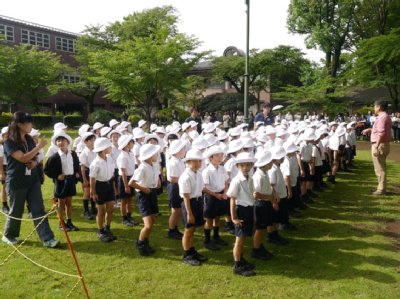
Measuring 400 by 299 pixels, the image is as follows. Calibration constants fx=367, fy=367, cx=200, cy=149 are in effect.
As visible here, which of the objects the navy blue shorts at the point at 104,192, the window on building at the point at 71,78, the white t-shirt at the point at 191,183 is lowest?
the navy blue shorts at the point at 104,192

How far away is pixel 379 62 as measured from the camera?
2222 centimetres

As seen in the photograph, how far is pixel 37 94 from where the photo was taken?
3450cm

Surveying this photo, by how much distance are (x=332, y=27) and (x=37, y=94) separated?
88.1 feet

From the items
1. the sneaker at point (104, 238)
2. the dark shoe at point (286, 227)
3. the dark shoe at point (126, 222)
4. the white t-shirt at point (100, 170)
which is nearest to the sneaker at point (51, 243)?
the sneaker at point (104, 238)

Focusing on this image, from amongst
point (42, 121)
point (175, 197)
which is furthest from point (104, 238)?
point (42, 121)

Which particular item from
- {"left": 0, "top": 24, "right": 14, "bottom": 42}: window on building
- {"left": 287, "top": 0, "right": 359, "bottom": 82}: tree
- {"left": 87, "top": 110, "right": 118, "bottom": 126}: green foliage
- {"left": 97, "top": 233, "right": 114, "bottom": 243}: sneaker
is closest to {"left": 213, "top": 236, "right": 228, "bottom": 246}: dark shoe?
{"left": 97, "top": 233, "right": 114, "bottom": 243}: sneaker

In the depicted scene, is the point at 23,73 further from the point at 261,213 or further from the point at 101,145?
the point at 261,213

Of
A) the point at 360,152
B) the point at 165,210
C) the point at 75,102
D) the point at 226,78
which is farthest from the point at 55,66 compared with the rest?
the point at 165,210

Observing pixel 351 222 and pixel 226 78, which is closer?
pixel 351 222

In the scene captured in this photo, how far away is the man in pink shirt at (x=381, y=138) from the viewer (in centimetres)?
871

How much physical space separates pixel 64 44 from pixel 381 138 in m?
41.5

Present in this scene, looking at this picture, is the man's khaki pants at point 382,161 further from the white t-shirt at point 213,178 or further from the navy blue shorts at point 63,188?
the navy blue shorts at point 63,188

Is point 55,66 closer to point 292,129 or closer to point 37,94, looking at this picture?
point 37,94

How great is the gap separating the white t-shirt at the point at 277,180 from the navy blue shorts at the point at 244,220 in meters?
1.12
